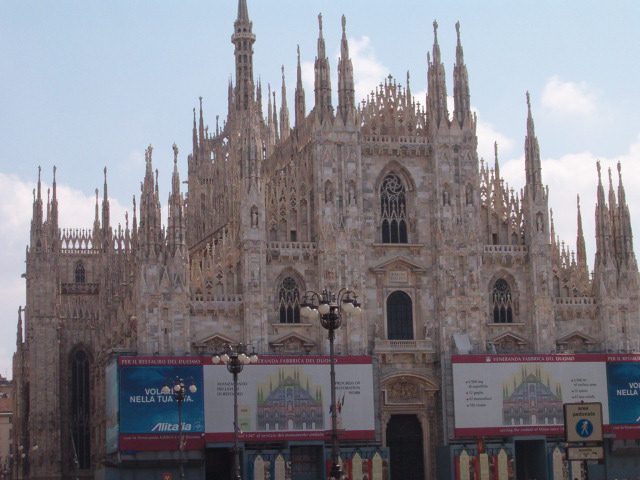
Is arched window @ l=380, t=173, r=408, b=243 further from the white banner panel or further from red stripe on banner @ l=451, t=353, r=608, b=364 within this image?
the white banner panel

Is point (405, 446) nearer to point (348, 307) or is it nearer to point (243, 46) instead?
point (348, 307)

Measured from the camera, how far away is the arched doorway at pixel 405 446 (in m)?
67.9

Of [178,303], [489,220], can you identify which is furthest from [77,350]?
[489,220]

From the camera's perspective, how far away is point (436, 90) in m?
70.6

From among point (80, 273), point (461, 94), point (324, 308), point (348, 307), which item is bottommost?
point (324, 308)

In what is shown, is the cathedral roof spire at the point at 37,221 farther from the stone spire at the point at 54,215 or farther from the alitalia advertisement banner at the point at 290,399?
the alitalia advertisement banner at the point at 290,399

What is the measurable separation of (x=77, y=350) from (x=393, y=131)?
33.5 metres

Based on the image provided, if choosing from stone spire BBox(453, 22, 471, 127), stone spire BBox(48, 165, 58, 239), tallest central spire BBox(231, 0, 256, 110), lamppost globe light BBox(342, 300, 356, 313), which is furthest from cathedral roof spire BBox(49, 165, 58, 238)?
lamppost globe light BBox(342, 300, 356, 313)

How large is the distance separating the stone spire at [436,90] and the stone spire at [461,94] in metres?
0.69

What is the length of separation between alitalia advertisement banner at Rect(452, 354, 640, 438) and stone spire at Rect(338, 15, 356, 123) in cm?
1478

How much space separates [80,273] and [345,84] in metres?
39.3

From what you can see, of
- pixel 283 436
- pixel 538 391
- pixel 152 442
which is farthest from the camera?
pixel 538 391

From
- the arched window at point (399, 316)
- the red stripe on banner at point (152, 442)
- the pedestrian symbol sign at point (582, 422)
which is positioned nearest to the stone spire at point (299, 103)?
the arched window at point (399, 316)

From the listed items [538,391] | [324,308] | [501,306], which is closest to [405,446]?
[538,391]
